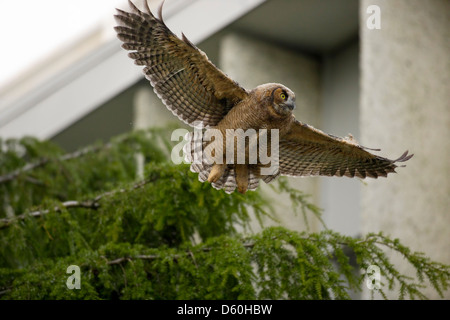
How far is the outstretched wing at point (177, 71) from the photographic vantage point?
2.12 m

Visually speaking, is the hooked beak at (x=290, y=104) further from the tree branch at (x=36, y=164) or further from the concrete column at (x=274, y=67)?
the tree branch at (x=36, y=164)

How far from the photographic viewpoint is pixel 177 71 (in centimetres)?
224

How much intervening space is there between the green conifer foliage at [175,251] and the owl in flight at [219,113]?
68 cm

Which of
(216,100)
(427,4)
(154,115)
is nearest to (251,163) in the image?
(216,100)

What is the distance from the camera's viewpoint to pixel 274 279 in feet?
9.77

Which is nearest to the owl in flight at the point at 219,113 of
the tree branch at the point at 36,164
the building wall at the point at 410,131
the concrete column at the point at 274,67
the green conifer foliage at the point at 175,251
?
the concrete column at the point at 274,67

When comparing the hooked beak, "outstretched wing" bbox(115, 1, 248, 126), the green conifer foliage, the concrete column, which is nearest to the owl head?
the hooked beak

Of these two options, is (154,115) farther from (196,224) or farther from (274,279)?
(274,279)

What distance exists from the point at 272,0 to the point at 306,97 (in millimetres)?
950

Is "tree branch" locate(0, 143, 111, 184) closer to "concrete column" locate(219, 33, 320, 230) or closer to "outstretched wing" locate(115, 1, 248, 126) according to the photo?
"concrete column" locate(219, 33, 320, 230)

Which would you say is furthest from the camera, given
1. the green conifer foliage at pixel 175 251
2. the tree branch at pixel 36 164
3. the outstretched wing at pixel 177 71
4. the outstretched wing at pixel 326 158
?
the tree branch at pixel 36 164

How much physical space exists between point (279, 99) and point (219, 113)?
16.2 inches

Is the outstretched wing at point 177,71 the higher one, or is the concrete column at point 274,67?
the concrete column at point 274,67

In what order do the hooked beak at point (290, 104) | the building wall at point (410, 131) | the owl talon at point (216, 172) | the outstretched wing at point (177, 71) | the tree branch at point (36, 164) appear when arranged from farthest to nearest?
1. the building wall at point (410, 131)
2. the tree branch at point (36, 164)
3. the outstretched wing at point (177, 71)
4. the owl talon at point (216, 172)
5. the hooked beak at point (290, 104)
